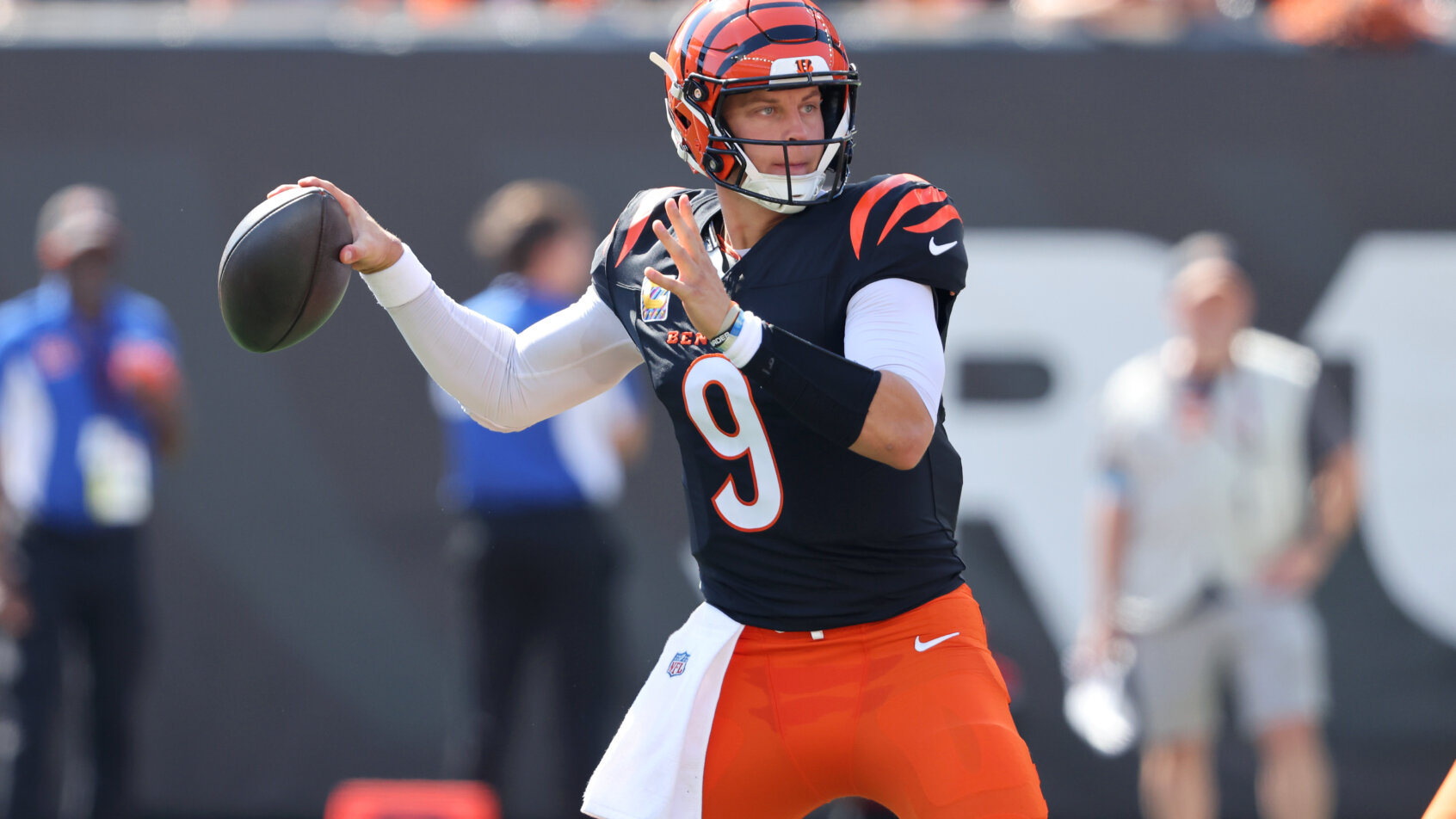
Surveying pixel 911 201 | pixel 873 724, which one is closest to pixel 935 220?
pixel 911 201

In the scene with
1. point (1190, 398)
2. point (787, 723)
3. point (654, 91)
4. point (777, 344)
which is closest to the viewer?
point (777, 344)

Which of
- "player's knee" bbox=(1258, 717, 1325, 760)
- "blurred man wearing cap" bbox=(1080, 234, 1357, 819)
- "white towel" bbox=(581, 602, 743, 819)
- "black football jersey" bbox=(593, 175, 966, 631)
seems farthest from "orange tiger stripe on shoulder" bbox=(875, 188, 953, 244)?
"player's knee" bbox=(1258, 717, 1325, 760)

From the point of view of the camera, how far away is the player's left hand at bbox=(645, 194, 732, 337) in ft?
7.25

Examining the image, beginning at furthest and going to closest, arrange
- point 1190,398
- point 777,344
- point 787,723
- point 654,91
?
point 654,91, point 1190,398, point 787,723, point 777,344

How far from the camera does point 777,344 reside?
2213 mm

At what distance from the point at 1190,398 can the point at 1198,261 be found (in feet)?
1.58

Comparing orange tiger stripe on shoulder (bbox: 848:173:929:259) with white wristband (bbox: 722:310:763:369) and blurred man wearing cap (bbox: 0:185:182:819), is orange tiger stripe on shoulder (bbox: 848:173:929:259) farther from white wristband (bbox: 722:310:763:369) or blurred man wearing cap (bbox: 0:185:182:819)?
blurred man wearing cap (bbox: 0:185:182:819)

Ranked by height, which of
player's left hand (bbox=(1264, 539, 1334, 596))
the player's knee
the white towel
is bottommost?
the player's knee

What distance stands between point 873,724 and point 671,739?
333 millimetres

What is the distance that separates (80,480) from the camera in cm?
511

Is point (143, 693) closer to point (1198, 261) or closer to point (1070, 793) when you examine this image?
point (1070, 793)

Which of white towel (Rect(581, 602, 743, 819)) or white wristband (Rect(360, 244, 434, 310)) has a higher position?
white wristband (Rect(360, 244, 434, 310))

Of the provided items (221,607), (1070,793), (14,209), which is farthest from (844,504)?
(14,209)

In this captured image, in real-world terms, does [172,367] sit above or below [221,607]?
above
